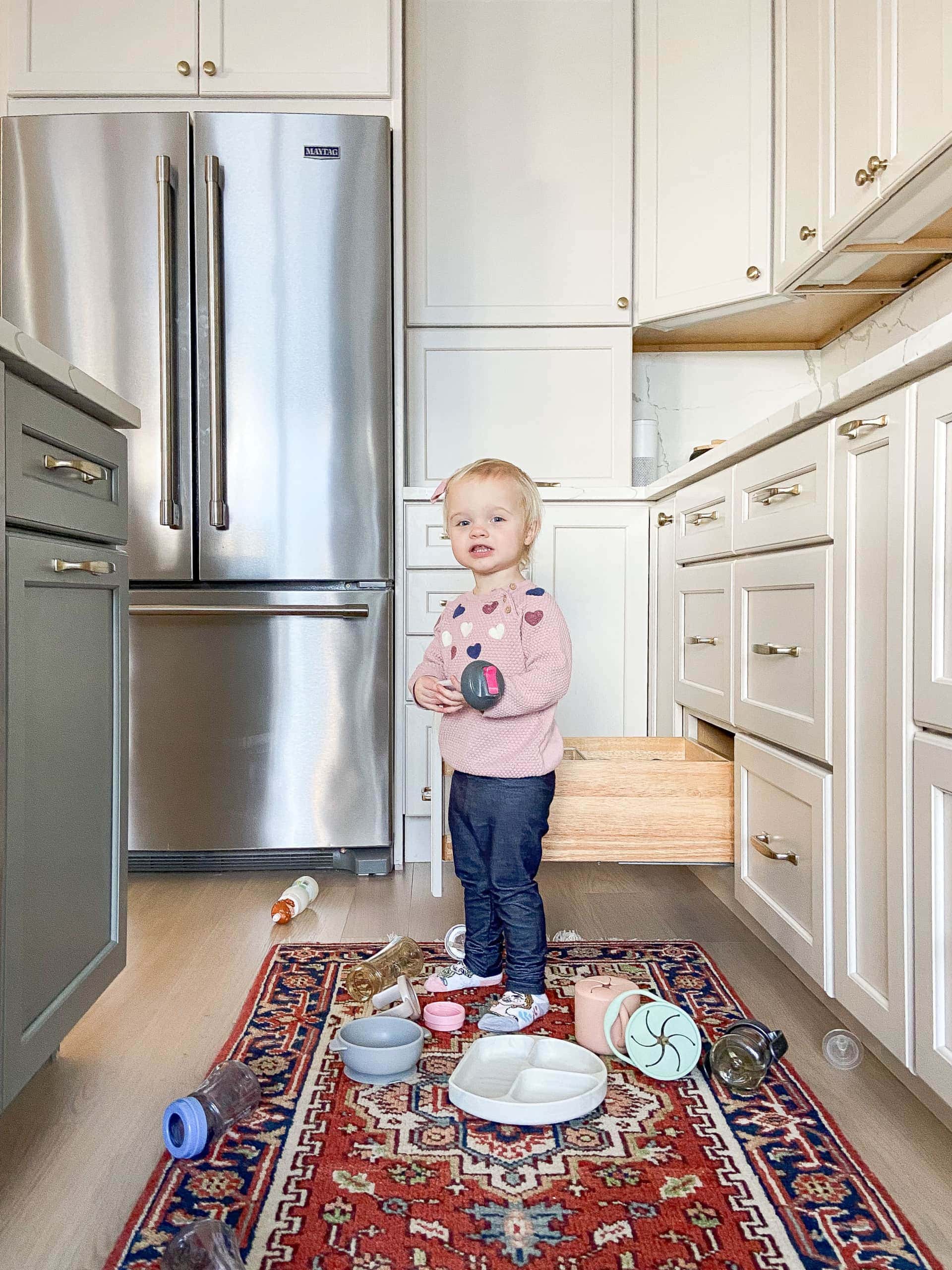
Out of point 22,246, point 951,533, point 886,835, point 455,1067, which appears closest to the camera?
point 951,533

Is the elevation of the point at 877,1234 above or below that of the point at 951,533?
below

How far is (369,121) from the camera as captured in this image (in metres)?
2.31

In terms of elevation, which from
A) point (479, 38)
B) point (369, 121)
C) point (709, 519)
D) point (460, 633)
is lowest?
point (460, 633)

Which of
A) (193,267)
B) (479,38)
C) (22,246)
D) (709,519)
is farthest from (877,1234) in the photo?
(479,38)

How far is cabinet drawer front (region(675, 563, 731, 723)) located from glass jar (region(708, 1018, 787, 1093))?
0.68 m

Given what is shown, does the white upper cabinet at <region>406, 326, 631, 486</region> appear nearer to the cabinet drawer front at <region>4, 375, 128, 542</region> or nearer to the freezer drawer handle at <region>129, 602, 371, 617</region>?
the freezer drawer handle at <region>129, 602, 371, 617</region>

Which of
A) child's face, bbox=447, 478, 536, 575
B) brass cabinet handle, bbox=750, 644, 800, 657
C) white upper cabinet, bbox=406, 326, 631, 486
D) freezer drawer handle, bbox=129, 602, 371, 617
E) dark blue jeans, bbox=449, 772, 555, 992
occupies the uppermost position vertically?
white upper cabinet, bbox=406, 326, 631, 486

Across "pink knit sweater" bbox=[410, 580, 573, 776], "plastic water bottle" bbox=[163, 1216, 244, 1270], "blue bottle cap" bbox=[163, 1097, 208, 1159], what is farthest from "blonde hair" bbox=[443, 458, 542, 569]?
"plastic water bottle" bbox=[163, 1216, 244, 1270]

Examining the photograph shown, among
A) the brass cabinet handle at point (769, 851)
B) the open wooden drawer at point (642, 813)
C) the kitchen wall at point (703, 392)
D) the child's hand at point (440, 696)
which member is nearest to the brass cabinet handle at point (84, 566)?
the child's hand at point (440, 696)

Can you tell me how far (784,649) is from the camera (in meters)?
1.52

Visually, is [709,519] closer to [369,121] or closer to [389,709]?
[389,709]

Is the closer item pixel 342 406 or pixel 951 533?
pixel 951 533

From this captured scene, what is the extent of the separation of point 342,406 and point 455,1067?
5.06ft

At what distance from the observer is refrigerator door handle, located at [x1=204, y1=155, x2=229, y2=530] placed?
2.24m
